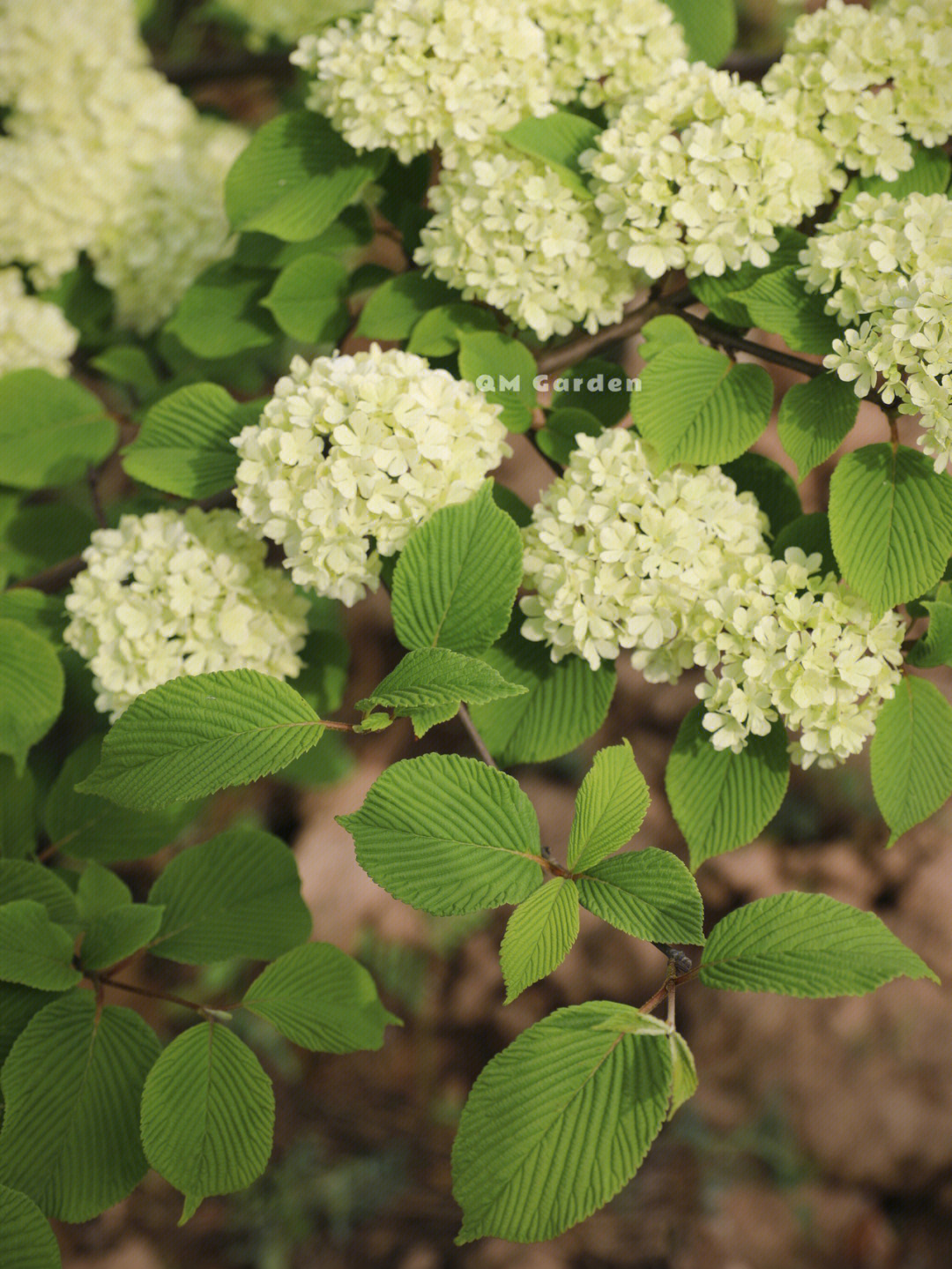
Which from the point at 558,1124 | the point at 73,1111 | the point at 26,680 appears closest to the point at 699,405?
the point at 558,1124

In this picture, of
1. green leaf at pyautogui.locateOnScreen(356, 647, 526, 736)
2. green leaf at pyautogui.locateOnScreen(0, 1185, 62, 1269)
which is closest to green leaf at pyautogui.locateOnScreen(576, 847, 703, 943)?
green leaf at pyautogui.locateOnScreen(356, 647, 526, 736)

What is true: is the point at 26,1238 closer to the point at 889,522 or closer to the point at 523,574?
the point at 523,574

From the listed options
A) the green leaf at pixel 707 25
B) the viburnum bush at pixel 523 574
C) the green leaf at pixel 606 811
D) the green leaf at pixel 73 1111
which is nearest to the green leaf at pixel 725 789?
the viburnum bush at pixel 523 574

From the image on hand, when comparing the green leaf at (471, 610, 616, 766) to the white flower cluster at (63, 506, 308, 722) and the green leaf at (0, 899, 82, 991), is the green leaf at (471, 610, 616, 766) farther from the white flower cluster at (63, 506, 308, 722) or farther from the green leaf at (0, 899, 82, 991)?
the green leaf at (0, 899, 82, 991)

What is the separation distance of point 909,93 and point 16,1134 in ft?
4.20

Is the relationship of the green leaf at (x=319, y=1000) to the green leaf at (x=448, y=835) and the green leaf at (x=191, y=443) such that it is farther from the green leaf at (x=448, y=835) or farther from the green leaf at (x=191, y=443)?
the green leaf at (x=191, y=443)

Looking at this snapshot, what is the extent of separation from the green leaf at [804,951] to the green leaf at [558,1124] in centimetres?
8

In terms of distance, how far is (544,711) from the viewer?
0.95 meters

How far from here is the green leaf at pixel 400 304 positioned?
1087mm

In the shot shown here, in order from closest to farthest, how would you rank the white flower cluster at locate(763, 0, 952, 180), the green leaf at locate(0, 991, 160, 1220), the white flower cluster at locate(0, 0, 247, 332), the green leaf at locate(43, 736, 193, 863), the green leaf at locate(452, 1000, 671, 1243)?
the green leaf at locate(452, 1000, 671, 1243), the green leaf at locate(0, 991, 160, 1220), the white flower cluster at locate(763, 0, 952, 180), the green leaf at locate(43, 736, 193, 863), the white flower cluster at locate(0, 0, 247, 332)

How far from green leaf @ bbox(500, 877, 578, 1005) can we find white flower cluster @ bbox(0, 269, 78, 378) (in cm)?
106

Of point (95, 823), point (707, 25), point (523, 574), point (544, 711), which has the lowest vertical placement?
point (95, 823)

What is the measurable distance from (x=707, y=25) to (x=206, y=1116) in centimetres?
129

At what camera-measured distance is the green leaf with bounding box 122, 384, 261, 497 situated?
1004 mm
